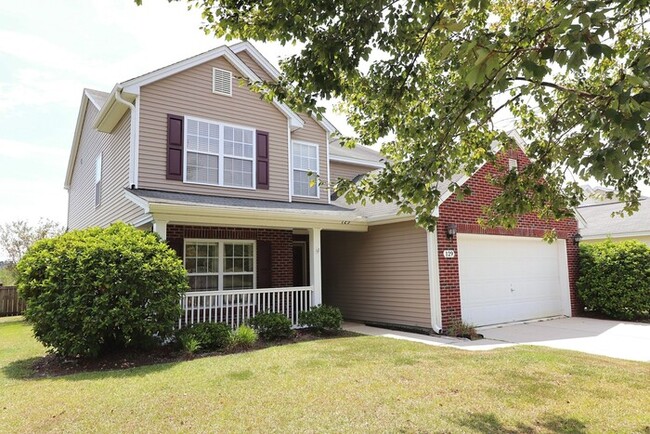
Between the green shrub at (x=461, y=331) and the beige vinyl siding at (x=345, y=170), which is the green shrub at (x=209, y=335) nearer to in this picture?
the green shrub at (x=461, y=331)

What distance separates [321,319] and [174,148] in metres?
5.53

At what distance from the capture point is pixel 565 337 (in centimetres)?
946

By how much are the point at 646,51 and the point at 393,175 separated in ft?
8.75

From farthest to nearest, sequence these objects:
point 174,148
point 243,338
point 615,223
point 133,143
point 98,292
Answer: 1. point 615,223
2. point 174,148
3. point 133,143
4. point 243,338
5. point 98,292

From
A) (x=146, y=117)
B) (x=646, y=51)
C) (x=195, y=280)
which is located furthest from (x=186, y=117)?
(x=646, y=51)

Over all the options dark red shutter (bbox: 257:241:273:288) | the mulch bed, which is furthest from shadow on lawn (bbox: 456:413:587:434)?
dark red shutter (bbox: 257:241:273:288)

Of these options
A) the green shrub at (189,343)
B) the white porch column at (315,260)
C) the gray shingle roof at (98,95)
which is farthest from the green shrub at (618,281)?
the gray shingle roof at (98,95)

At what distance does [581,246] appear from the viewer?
13.8 m

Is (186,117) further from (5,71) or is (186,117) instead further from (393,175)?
(393,175)

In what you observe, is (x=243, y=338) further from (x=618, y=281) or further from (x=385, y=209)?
(x=618, y=281)

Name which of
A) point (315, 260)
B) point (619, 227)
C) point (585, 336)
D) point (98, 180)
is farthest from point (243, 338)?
point (619, 227)

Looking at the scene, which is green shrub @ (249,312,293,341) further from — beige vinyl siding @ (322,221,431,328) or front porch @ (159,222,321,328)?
beige vinyl siding @ (322,221,431,328)

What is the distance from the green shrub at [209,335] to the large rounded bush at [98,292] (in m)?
0.45

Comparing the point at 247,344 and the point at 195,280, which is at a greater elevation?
the point at 195,280
